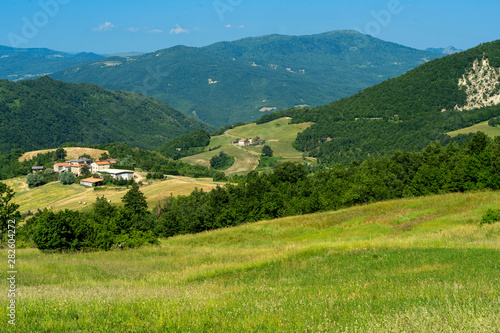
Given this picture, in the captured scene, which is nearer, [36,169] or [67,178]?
[67,178]

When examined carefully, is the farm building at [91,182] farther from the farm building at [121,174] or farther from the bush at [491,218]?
the bush at [491,218]

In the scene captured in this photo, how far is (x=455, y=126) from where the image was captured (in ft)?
628

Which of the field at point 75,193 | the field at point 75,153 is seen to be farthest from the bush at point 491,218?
the field at point 75,153

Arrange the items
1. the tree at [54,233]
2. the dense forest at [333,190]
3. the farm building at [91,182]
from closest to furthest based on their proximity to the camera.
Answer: the tree at [54,233] < the dense forest at [333,190] < the farm building at [91,182]

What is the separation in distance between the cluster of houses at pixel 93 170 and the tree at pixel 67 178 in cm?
584

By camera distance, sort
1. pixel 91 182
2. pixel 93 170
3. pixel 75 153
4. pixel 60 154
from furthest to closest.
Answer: pixel 75 153 < pixel 60 154 < pixel 93 170 < pixel 91 182

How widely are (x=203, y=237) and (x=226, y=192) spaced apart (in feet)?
71.7

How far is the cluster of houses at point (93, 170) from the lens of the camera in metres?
137

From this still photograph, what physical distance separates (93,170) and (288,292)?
527ft

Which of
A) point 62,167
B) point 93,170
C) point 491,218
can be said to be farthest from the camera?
point 62,167

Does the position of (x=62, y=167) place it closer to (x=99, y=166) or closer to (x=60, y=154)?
(x=99, y=166)

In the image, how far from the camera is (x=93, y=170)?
516 ft

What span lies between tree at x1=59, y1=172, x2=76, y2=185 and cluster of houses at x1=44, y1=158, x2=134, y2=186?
5.84 m

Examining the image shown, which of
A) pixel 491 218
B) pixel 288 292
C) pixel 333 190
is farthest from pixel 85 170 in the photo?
pixel 288 292
